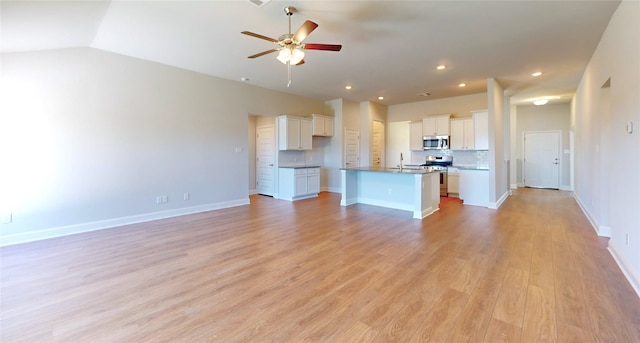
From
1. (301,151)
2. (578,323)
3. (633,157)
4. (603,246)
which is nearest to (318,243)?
(578,323)

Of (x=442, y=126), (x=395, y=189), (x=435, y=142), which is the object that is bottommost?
(x=395, y=189)

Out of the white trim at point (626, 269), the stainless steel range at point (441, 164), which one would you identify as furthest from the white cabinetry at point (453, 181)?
the white trim at point (626, 269)

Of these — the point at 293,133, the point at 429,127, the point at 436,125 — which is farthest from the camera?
the point at 429,127

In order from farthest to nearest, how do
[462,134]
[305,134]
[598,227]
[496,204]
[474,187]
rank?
[305,134]
[462,134]
[474,187]
[496,204]
[598,227]

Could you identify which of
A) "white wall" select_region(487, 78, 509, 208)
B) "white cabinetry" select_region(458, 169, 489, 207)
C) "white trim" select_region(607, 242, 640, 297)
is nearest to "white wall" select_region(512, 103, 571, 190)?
"white wall" select_region(487, 78, 509, 208)

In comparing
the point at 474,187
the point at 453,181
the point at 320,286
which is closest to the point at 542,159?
the point at 453,181

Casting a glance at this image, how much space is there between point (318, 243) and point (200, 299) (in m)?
1.65

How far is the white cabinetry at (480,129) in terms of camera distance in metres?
6.65

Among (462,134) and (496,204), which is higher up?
(462,134)

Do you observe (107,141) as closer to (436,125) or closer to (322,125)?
(322,125)

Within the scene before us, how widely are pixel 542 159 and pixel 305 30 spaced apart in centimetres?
950

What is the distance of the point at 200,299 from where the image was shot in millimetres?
2201

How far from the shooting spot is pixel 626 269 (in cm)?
256

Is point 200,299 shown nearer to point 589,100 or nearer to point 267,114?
point 267,114
